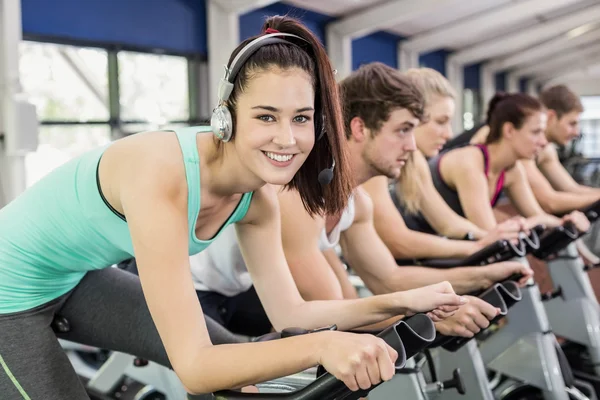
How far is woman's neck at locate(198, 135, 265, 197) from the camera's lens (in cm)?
138

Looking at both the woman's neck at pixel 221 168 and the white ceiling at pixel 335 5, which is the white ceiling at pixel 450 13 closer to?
the white ceiling at pixel 335 5

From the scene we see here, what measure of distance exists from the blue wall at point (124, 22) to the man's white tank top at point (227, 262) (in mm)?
3392

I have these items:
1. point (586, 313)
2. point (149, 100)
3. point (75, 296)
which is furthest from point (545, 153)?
point (75, 296)

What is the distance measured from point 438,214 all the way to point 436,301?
5.85ft

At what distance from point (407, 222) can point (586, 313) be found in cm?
87

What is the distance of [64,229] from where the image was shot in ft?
4.68

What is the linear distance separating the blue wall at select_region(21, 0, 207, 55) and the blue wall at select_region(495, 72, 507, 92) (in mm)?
12245

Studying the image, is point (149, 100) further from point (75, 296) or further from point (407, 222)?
point (75, 296)

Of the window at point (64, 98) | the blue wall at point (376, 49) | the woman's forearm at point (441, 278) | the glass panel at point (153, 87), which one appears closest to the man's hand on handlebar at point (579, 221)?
the woman's forearm at point (441, 278)

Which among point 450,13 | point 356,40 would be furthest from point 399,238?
point 450,13

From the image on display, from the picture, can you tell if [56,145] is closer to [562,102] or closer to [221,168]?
[562,102]

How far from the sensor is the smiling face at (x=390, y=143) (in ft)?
7.39

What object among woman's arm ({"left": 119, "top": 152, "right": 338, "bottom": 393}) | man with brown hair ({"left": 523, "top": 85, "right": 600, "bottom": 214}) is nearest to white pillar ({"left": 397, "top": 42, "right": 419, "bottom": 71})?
man with brown hair ({"left": 523, "top": 85, "right": 600, "bottom": 214})

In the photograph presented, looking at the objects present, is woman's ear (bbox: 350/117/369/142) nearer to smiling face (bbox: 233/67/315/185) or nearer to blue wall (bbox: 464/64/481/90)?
smiling face (bbox: 233/67/315/185)
